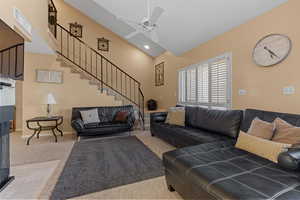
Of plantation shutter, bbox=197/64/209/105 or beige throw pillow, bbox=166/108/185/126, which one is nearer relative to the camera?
beige throw pillow, bbox=166/108/185/126

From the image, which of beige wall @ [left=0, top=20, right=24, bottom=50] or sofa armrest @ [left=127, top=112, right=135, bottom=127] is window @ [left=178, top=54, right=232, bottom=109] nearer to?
sofa armrest @ [left=127, top=112, right=135, bottom=127]

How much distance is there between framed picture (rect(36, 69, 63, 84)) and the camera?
4332 millimetres

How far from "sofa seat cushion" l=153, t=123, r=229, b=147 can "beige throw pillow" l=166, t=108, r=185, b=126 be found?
0.32 m

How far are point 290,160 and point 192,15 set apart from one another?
10.3 ft

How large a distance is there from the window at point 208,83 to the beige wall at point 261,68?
17 cm

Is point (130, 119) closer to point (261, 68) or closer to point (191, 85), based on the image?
point (191, 85)

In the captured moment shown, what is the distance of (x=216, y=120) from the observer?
2.96m

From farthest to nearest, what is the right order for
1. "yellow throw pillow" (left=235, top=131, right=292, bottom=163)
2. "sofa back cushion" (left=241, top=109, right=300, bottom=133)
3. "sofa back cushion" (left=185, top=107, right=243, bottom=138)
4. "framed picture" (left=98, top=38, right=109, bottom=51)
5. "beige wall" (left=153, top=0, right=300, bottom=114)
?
"framed picture" (left=98, top=38, right=109, bottom=51), "sofa back cushion" (left=185, top=107, right=243, bottom=138), "beige wall" (left=153, top=0, right=300, bottom=114), "sofa back cushion" (left=241, top=109, right=300, bottom=133), "yellow throw pillow" (left=235, top=131, right=292, bottom=163)

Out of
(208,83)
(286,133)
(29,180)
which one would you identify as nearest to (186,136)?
(286,133)

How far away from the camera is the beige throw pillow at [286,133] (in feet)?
5.42

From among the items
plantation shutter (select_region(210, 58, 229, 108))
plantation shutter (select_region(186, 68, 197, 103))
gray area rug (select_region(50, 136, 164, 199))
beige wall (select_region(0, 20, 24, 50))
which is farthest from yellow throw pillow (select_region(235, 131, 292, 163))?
beige wall (select_region(0, 20, 24, 50))

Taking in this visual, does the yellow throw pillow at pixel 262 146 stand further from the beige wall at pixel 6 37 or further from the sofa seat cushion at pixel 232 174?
the beige wall at pixel 6 37

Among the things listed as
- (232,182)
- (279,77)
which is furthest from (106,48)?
(232,182)

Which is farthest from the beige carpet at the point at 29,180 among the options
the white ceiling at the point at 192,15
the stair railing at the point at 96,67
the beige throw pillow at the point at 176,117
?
the white ceiling at the point at 192,15
